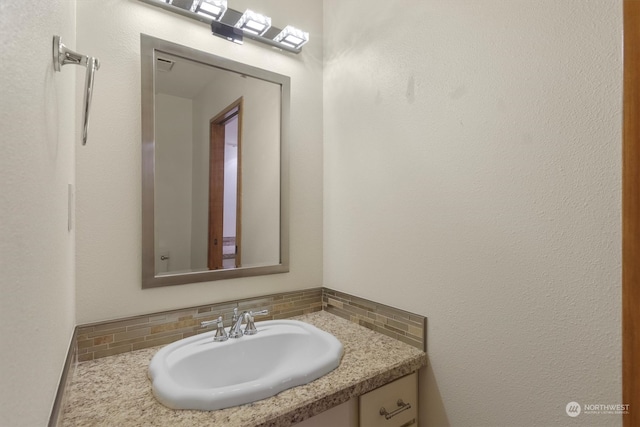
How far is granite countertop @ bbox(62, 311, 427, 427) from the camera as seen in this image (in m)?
0.76

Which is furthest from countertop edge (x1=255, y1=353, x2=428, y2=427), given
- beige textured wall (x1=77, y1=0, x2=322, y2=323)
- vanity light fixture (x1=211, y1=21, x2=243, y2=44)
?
vanity light fixture (x1=211, y1=21, x2=243, y2=44)

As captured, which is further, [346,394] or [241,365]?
[241,365]

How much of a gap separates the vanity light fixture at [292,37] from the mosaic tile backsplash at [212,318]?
1187 millimetres

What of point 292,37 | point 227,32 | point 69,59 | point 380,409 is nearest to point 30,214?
point 69,59

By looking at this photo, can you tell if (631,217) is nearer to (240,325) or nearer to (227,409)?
(227,409)

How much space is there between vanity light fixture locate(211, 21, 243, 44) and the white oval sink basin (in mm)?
1229

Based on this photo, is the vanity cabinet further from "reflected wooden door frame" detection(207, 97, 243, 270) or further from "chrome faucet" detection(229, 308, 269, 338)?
"reflected wooden door frame" detection(207, 97, 243, 270)

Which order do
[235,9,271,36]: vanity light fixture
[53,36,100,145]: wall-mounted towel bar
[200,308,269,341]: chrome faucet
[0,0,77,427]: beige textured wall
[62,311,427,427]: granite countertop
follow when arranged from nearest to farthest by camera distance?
[0,0,77,427]: beige textured wall < [53,36,100,145]: wall-mounted towel bar < [62,311,427,427]: granite countertop < [200,308,269,341]: chrome faucet < [235,9,271,36]: vanity light fixture

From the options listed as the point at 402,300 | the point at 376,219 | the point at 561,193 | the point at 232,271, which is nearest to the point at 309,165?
the point at 376,219

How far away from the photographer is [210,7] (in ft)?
4.02

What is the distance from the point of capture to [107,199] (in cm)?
110

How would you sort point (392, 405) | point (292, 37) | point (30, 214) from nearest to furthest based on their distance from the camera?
1. point (30, 214)
2. point (392, 405)
3. point (292, 37)

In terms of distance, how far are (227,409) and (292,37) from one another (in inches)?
57.7

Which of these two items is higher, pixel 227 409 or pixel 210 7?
pixel 210 7
